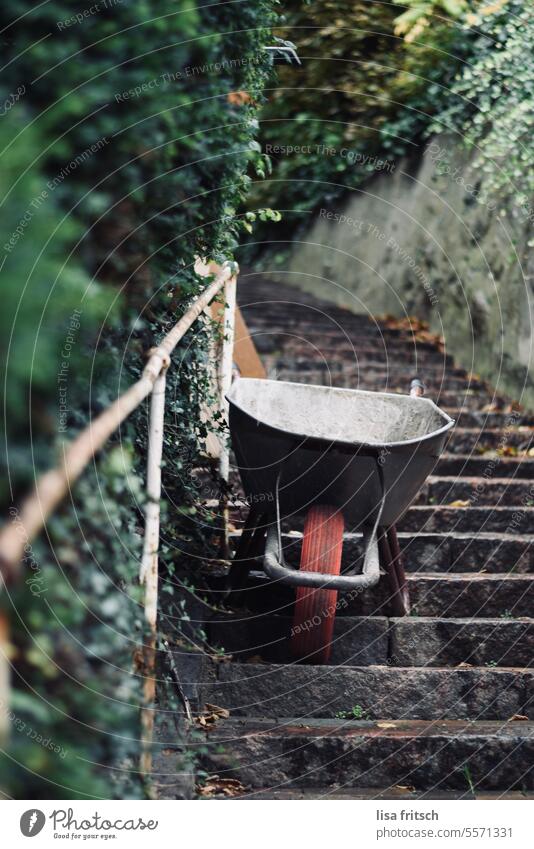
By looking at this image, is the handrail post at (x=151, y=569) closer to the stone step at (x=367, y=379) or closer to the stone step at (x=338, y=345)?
the stone step at (x=367, y=379)

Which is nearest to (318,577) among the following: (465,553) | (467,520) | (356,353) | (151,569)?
(151,569)

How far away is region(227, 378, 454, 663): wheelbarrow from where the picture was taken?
3.24 metres

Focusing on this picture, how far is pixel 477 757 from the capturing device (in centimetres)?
300

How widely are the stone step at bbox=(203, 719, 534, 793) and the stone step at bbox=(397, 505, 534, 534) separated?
1584 millimetres

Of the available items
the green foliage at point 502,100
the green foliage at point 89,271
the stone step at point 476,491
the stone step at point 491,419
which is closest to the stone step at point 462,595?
the stone step at point 476,491

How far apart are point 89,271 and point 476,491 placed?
3.49 m

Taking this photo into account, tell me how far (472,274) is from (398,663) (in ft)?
14.8

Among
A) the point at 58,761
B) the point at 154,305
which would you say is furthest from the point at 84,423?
the point at 154,305

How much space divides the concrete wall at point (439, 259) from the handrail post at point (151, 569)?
4291 millimetres

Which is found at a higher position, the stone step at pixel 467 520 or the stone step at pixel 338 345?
the stone step at pixel 338 345

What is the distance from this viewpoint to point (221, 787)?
2771 mm

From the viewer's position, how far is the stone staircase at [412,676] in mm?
A: 2949

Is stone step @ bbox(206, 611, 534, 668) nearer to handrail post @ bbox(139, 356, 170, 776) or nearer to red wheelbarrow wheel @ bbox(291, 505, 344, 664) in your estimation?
red wheelbarrow wheel @ bbox(291, 505, 344, 664)

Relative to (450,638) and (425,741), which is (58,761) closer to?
(425,741)
